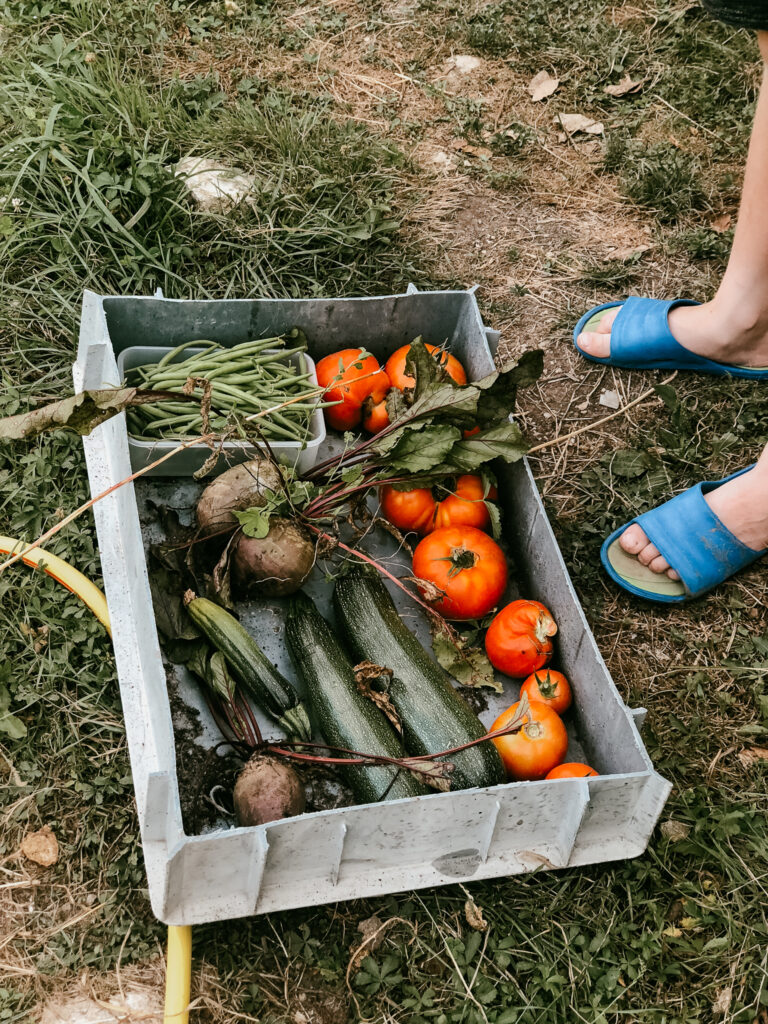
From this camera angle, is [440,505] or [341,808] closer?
[341,808]

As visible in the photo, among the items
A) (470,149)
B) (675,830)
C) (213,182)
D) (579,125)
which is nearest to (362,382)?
(213,182)

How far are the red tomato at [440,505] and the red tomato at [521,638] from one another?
1.03 feet

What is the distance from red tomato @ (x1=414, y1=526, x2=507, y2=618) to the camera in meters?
2.63

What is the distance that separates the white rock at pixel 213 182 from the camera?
3.55 m

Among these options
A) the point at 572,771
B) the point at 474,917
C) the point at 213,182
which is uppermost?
the point at 213,182

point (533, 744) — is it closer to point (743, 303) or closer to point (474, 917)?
point (474, 917)

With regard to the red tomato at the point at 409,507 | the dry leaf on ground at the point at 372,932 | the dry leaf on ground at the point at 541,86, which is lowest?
the dry leaf on ground at the point at 372,932

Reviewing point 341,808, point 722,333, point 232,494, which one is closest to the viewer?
point 341,808

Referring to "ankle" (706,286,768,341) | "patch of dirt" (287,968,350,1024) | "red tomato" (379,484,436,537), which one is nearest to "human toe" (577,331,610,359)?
"ankle" (706,286,768,341)

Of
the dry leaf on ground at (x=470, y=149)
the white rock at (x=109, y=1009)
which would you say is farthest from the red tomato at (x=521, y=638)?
the dry leaf on ground at (x=470, y=149)

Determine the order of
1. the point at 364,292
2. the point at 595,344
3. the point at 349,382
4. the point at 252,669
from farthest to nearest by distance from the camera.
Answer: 1. the point at 364,292
2. the point at 595,344
3. the point at 349,382
4. the point at 252,669

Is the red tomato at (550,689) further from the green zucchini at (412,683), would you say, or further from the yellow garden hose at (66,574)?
the yellow garden hose at (66,574)

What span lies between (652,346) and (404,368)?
94cm

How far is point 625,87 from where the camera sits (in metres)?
4.39
